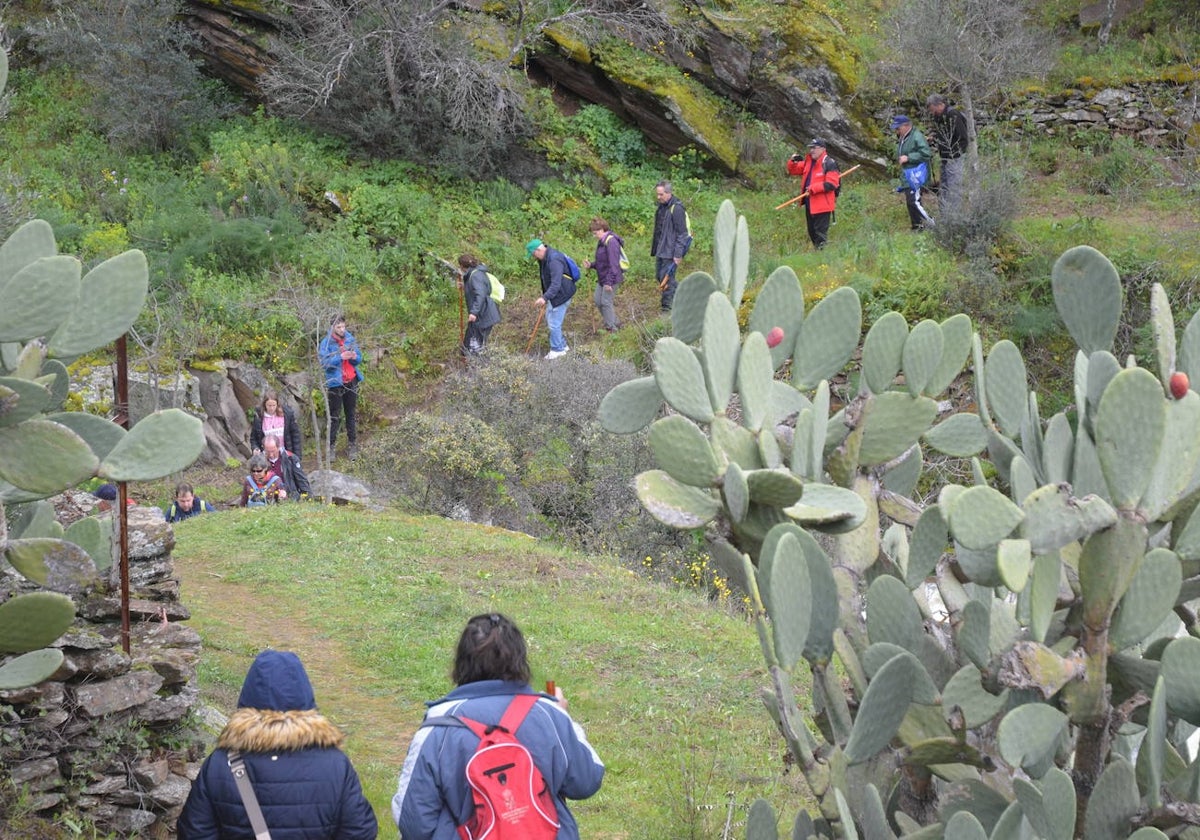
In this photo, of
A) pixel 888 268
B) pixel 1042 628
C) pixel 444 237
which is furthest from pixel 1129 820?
pixel 444 237

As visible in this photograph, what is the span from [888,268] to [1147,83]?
7151 millimetres

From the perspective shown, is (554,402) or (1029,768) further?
(554,402)

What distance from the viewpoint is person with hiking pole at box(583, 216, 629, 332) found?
16.0 metres

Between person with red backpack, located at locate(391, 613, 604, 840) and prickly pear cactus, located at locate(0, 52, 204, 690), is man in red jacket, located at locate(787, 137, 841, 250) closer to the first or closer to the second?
prickly pear cactus, located at locate(0, 52, 204, 690)

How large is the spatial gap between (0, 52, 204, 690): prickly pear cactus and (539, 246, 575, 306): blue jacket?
37.4 feet

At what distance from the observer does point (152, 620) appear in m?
6.47

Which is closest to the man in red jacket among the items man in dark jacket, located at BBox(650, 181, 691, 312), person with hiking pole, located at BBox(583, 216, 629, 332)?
man in dark jacket, located at BBox(650, 181, 691, 312)

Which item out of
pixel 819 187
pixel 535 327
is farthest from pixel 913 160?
pixel 535 327

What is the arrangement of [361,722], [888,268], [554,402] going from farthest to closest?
[888,268], [554,402], [361,722]

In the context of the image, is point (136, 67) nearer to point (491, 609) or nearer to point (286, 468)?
point (286, 468)

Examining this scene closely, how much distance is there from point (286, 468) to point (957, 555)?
1115cm

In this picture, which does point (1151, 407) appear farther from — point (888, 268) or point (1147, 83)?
point (1147, 83)

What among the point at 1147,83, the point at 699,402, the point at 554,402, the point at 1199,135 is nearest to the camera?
the point at 699,402

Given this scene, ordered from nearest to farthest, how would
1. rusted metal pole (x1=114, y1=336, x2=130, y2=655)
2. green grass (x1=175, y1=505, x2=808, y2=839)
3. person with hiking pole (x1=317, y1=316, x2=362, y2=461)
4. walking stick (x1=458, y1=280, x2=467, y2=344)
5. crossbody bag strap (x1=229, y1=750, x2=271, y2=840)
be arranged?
1. crossbody bag strap (x1=229, y1=750, x2=271, y2=840)
2. rusted metal pole (x1=114, y1=336, x2=130, y2=655)
3. green grass (x1=175, y1=505, x2=808, y2=839)
4. person with hiking pole (x1=317, y1=316, x2=362, y2=461)
5. walking stick (x1=458, y1=280, x2=467, y2=344)
